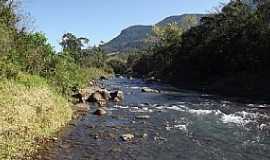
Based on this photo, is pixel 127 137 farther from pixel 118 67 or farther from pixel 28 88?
pixel 118 67

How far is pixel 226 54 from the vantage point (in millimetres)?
80938

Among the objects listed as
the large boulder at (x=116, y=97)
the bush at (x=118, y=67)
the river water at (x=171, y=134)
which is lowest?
the river water at (x=171, y=134)

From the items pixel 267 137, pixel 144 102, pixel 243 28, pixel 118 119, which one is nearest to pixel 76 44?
pixel 243 28

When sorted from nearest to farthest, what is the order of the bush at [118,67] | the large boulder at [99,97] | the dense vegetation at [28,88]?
the dense vegetation at [28,88]
the large boulder at [99,97]
the bush at [118,67]

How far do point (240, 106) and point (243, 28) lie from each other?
34168 mm

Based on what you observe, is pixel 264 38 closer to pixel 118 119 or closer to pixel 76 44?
pixel 118 119

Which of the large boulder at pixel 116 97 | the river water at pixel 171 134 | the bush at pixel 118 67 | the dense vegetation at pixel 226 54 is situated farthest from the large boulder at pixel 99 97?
the bush at pixel 118 67

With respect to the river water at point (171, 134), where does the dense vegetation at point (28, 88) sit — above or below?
above

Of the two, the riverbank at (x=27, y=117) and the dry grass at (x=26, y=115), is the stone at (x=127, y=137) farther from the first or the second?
the dry grass at (x=26, y=115)

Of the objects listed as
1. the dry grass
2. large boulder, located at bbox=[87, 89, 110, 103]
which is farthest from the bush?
the dry grass

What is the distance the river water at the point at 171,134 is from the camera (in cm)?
2369

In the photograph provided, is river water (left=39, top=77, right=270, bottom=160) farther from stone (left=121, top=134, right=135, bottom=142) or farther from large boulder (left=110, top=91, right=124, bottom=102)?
large boulder (left=110, top=91, right=124, bottom=102)

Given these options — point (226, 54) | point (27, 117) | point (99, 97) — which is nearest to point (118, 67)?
point (226, 54)

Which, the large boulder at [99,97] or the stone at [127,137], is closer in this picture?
the stone at [127,137]
